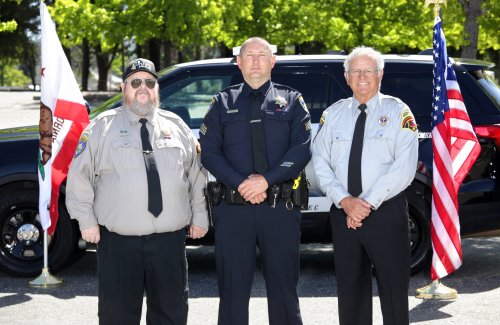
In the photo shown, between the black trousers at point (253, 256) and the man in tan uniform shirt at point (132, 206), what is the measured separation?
0.23 meters

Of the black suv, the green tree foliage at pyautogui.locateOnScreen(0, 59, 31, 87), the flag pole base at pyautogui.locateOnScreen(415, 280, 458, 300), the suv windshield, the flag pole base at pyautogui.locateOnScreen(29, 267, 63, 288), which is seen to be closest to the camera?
the flag pole base at pyautogui.locateOnScreen(415, 280, 458, 300)

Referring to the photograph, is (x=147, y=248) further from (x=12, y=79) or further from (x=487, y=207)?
(x=12, y=79)

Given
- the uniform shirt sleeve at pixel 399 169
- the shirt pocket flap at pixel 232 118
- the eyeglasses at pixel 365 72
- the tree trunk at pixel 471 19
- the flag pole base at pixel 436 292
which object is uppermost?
the tree trunk at pixel 471 19

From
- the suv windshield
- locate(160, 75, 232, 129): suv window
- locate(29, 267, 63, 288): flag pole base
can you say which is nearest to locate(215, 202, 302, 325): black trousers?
locate(160, 75, 232, 129): suv window

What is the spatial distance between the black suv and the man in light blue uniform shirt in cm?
221

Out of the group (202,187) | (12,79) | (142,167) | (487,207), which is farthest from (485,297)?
(12,79)

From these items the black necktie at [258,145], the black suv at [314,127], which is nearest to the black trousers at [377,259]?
the black necktie at [258,145]

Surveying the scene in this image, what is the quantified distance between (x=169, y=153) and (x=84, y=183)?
48 centimetres

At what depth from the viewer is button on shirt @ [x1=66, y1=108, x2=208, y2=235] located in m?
4.85

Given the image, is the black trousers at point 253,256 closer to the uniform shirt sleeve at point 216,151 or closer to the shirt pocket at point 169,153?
the uniform shirt sleeve at point 216,151

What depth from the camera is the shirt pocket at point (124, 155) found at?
4.86m

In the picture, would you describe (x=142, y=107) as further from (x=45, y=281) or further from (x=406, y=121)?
(x=45, y=281)

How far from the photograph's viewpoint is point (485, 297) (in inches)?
273

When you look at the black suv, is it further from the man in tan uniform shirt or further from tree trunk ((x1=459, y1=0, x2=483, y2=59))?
tree trunk ((x1=459, y1=0, x2=483, y2=59))
